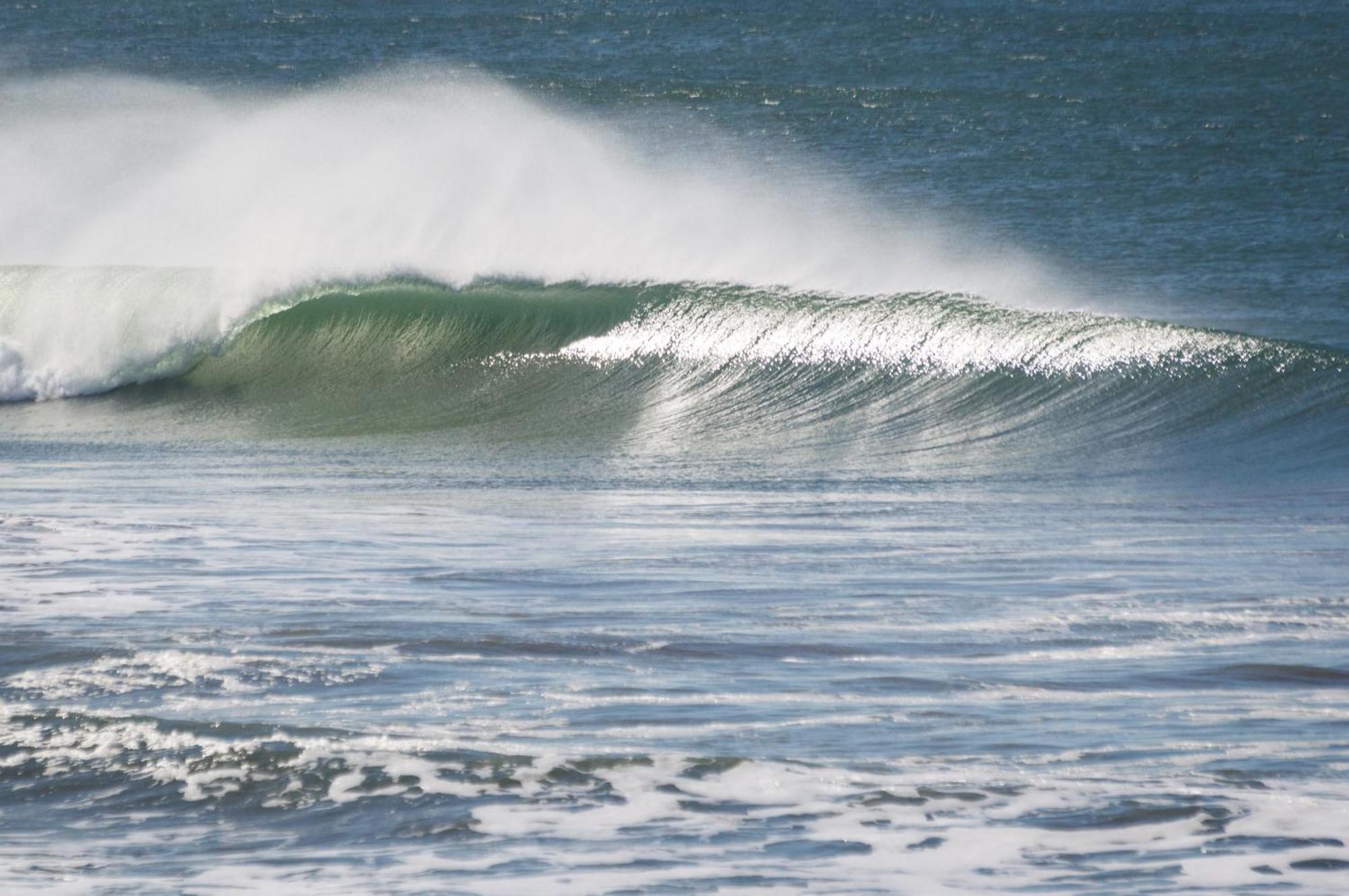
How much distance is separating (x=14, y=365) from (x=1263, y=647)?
12.2 meters

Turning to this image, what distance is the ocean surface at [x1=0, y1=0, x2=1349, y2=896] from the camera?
12.1 feet

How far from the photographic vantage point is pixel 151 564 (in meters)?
6.27

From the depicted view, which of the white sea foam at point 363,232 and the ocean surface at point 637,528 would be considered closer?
the ocean surface at point 637,528

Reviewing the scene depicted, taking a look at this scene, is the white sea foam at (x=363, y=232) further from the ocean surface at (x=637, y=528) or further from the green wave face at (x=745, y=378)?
the green wave face at (x=745, y=378)

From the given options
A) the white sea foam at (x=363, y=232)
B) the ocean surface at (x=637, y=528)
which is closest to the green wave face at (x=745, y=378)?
the ocean surface at (x=637, y=528)

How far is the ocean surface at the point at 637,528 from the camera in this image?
3.69m

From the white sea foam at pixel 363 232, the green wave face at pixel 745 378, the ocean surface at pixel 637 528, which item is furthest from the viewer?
the white sea foam at pixel 363 232

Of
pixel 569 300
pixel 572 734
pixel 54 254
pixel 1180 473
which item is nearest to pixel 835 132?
pixel 54 254

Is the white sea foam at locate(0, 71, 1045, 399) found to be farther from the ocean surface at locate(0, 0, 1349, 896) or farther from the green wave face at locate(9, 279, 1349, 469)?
the green wave face at locate(9, 279, 1349, 469)

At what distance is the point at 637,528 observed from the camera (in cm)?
728

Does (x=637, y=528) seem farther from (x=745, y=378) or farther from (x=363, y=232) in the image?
(x=363, y=232)

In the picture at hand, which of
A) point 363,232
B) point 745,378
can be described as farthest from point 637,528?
point 363,232

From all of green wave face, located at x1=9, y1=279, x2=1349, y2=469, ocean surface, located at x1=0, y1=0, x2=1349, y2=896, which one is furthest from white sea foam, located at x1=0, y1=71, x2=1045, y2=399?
green wave face, located at x1=9, y1=279, x2=1349, y2=469

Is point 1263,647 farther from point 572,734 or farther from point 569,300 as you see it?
point 569,300
